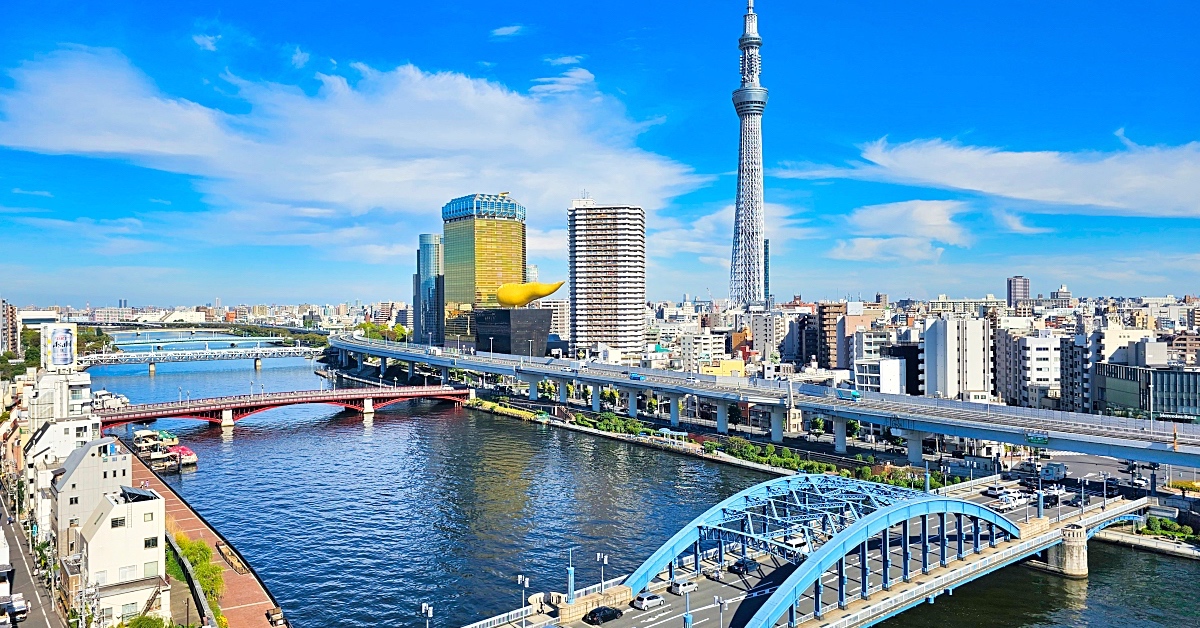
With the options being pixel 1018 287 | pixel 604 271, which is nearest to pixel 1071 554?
pixel 604 271

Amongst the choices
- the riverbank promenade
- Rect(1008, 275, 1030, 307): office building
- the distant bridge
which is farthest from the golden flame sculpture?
Rect(1008, 275, 1030, 307): office building

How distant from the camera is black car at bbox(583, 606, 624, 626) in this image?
20.2 m

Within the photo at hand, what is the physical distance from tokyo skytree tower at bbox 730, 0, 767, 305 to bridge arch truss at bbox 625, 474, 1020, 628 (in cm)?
11153

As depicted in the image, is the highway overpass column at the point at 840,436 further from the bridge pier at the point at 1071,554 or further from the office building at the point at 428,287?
the office building at the point at 428,287

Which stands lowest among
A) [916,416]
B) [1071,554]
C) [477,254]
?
[1071,554]

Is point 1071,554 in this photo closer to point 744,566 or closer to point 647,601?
point 744,566

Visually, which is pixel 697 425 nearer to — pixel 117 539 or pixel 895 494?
pixel 895 494

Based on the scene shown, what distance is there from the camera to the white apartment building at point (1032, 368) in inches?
2297

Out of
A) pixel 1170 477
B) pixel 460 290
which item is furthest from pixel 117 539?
pixel 460 290

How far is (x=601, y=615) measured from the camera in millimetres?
20312

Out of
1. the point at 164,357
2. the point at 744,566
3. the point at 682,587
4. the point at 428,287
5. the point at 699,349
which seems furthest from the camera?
the point at 428,287

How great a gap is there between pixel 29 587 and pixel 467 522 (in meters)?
14.6

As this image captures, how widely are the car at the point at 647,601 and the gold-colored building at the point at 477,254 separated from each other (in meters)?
86.4

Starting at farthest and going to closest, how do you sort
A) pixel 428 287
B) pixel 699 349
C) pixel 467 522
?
1. pixel 428 287
2. pixel 699 349
3. pixel 467 522
